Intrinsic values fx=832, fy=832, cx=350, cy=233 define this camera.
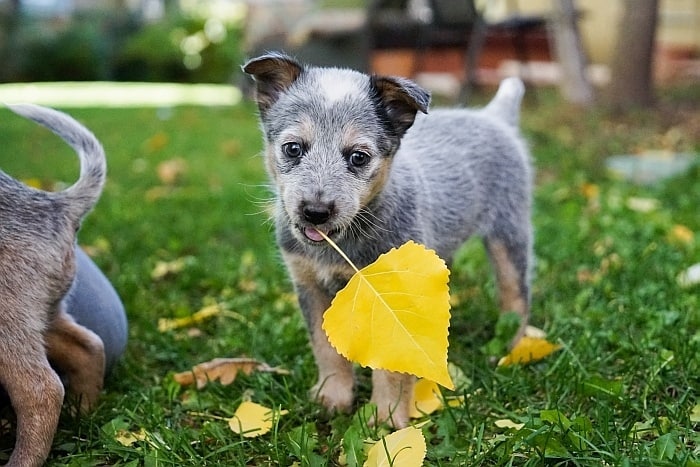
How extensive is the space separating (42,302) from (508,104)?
9.07 feet

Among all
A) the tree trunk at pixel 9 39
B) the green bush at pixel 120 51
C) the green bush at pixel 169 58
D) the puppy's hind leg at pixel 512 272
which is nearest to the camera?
the puppy's hind leg at pixel 512 272

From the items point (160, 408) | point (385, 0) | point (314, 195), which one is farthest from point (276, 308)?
point (385, 0)

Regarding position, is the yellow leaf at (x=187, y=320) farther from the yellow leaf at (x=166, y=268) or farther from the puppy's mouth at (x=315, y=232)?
the puppy's mouth at (x=315, y=232)

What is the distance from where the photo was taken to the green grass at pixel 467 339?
9.24 feet

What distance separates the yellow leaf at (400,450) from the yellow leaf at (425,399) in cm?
51

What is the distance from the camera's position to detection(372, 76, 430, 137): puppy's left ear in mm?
3075

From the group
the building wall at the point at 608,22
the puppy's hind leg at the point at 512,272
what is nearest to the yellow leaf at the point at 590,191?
the puppy's hind leg at the point at 512,272

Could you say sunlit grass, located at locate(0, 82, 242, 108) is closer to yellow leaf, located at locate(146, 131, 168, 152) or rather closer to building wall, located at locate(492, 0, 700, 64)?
yellow leaf, located at locate(146, 131, 168, 152)

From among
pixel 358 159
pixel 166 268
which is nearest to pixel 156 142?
pixel 166 268

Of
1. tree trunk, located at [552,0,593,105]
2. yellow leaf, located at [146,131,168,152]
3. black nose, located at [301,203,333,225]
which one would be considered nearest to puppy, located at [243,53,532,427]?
black nose, located at [301,203,333,225]

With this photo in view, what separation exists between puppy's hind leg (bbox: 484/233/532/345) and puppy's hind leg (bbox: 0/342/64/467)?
2203 millimetres

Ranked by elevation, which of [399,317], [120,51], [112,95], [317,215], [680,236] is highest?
[317,215]

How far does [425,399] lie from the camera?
10.8 ft

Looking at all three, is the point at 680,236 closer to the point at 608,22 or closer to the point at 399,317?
the point at 399,317
